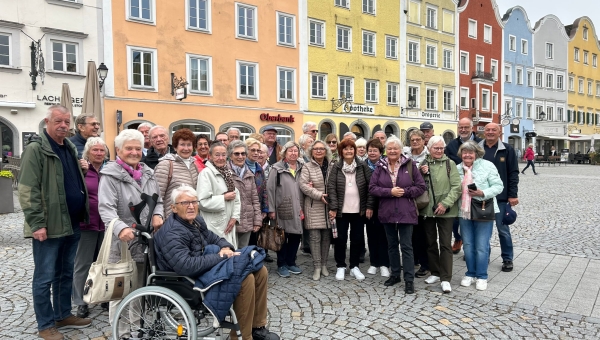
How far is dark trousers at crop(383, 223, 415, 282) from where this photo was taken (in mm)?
5036

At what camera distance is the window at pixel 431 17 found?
102ft

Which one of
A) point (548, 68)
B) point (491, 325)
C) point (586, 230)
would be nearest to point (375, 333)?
point (491, 325)

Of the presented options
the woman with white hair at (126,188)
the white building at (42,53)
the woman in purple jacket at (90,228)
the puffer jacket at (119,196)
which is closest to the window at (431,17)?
the white building at (42,53)

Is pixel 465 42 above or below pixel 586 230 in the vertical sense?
above

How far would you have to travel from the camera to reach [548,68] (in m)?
42.6

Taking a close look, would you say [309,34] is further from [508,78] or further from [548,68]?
[548,68]

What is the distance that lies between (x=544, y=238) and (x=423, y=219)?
3881 millimetres

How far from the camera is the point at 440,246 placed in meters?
5.26

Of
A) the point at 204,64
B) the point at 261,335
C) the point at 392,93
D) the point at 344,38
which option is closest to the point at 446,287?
the point at 261,335

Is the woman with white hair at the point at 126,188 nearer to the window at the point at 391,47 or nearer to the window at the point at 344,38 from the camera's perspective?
the window at the point at 344,38

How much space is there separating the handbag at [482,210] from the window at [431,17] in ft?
95.0

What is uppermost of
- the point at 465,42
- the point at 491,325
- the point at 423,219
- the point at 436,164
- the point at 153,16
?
the point at 465,42

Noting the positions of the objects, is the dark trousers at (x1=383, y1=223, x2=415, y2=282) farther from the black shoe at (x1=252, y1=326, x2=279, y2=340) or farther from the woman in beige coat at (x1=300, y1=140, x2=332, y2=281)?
the black shoe at (x1=252, y1=326, x2=279, y2=340)

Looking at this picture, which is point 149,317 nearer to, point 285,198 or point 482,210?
point 285,198
